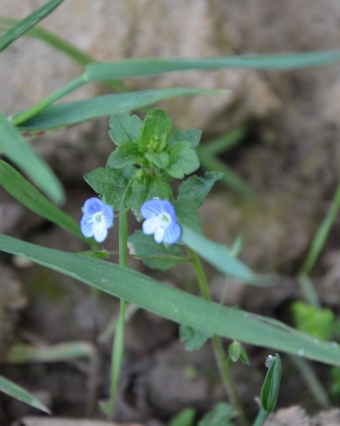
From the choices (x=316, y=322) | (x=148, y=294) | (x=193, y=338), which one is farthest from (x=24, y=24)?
(x=316, y=322)

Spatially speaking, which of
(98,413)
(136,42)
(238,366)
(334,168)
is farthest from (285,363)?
(136,42)

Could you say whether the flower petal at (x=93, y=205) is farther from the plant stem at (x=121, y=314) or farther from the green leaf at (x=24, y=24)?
the green leaf at (x=24, y=24)

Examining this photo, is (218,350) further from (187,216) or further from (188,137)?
(188,137)

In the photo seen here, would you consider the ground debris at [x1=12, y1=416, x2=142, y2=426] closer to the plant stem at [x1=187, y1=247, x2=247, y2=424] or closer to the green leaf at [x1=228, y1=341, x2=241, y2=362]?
the plant stem at [x1=187, y1=247, x2=247, y2=424]

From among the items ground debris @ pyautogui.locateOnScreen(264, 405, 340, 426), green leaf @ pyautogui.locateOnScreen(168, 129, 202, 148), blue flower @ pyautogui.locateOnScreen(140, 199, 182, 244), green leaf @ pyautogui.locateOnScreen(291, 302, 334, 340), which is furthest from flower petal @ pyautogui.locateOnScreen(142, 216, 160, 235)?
green leaf @ pyautogui.locateOnScreen(291, 302, 334, 340)

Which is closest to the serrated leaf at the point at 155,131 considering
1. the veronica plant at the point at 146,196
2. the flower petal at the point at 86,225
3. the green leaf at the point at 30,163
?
the veronica plant at the point at 146,196

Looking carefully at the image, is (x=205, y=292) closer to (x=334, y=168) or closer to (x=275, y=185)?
(x=275, y=185)
